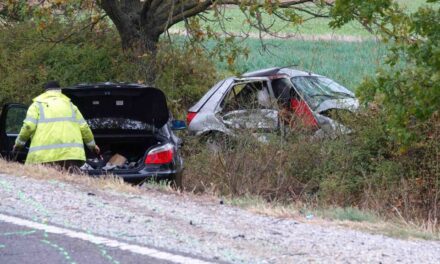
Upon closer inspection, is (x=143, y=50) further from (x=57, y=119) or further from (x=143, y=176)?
(x=143, y=176)

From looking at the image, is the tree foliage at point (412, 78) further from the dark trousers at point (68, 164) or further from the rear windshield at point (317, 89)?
the dark trousers at point (68, 164)

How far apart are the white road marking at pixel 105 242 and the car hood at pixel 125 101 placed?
374cm

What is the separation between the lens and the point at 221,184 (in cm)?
1239

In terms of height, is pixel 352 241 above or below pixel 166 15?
below

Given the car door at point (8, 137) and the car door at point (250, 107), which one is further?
the car door at point (250, 107)

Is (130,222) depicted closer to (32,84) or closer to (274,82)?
(274,82)

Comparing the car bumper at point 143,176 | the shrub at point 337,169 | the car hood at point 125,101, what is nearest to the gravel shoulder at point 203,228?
the car bumper at point 143,176

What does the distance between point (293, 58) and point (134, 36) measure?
39.3 feet

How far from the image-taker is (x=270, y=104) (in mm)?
13734

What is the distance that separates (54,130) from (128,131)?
3.19ft

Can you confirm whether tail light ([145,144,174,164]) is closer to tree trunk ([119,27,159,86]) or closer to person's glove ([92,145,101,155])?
person's glove ([92,145,101,155])

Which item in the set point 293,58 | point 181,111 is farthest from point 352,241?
point 293,58

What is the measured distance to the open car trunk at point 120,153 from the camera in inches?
419

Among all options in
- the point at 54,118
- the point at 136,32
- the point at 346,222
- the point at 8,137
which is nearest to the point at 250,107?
the point at 8,137
